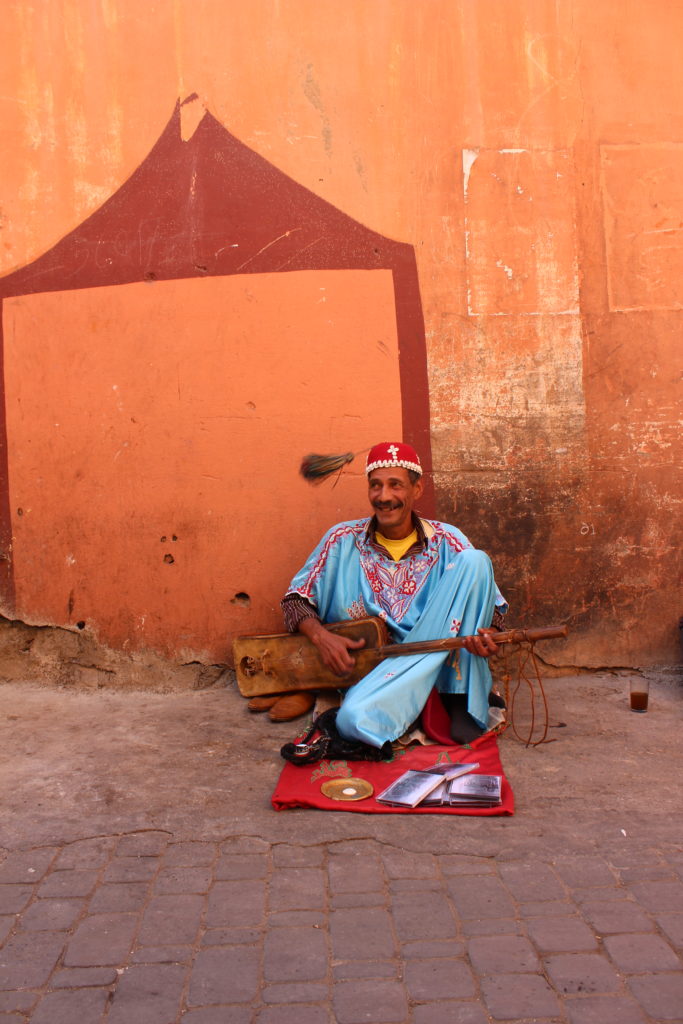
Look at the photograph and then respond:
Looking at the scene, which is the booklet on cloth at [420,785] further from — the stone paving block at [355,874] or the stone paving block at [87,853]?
the stone paving block at [87,853]

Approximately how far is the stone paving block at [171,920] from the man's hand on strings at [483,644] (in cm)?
150

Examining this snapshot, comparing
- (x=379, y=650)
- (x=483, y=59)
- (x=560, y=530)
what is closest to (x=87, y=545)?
(x=379, y=650)

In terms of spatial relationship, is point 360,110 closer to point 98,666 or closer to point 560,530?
point 560,530

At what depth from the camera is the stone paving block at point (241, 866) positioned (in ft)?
8.16

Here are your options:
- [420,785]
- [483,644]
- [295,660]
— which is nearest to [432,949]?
[420,785]

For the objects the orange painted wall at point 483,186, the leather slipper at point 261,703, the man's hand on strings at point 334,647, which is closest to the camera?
the man's hand on strings at point 334,647

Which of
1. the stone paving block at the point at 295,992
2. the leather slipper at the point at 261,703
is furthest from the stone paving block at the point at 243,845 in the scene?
the leather slipper at the point at 261,703

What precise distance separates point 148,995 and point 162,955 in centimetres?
15

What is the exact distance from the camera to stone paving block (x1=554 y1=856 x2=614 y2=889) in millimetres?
2404

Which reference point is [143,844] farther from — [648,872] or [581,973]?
[648,872]

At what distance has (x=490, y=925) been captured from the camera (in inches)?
86.8

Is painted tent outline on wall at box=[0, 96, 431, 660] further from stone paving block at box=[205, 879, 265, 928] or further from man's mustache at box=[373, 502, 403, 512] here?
stone paving block at box=[205, 879, 265, 928]

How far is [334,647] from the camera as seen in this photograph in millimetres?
3643

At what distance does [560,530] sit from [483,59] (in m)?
2.31
